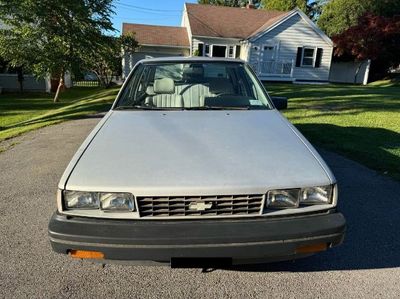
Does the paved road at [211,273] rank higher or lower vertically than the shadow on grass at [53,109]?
higher

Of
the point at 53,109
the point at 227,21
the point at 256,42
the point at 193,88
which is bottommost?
the point at 53,109

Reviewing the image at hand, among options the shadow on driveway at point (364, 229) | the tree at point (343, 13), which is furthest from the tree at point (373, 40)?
the shadow on driveway at point (364, 229)

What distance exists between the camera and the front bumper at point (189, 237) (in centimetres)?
227

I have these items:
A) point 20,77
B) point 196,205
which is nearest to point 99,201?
point 196,205

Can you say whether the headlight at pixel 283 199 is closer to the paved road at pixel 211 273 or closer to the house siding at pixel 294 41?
the paved road at pixel 211 273

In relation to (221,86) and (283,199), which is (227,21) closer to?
(221,86)

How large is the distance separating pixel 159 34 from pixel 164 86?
2475 cm

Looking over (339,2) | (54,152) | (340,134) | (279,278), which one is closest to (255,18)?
(339,2)

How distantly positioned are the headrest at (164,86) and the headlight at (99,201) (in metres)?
2.00

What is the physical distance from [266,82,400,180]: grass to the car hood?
3.08m

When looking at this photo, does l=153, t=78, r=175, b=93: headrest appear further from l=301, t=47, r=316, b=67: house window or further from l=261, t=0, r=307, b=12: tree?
l=261, t=0, r=307, b=12: tree

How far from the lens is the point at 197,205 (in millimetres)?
2338

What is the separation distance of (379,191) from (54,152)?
5145 mm

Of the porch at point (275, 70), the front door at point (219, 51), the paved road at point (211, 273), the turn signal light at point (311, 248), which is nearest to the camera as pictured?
the turn signal light at point (311, 248)
